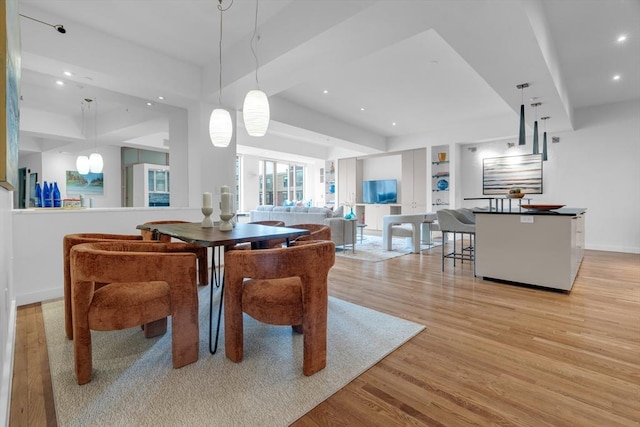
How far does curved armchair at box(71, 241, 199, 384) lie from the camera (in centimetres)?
154

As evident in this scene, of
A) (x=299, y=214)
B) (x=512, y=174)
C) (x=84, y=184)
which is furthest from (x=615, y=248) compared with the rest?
(x=84, y=184)

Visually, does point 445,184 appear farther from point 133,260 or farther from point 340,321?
point 133,260

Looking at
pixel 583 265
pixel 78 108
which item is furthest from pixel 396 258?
pixel 78 108

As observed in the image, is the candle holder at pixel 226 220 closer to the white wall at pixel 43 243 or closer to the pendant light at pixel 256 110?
the pendant light at pixel 256 110

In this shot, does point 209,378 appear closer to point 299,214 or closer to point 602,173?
point 299,214

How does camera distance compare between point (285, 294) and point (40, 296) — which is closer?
point (285, 294)

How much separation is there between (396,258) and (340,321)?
287 cm

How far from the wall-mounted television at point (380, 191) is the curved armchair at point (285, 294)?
795cm

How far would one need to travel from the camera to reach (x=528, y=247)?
3441mm

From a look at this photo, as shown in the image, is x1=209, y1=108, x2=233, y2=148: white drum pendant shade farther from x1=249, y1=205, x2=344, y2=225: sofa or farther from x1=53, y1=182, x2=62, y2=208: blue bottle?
x1=249, y1=205, x2=344, y2=225: sofa

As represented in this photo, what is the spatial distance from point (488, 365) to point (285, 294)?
4.27 ft

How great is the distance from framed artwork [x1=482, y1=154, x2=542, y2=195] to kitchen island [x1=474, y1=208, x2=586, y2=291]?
Result: 12.7ft

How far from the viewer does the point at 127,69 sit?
3383 mm

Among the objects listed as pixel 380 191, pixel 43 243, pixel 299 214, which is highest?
pixel 380 191
